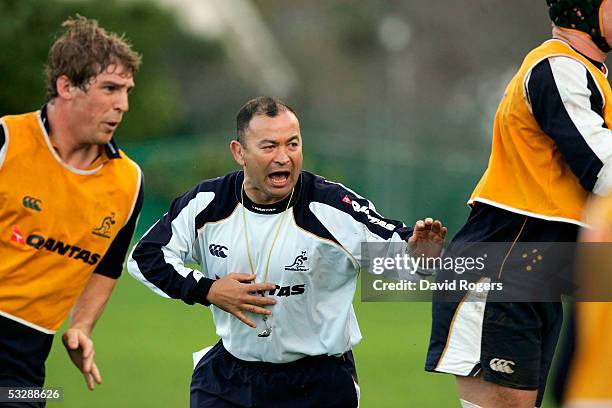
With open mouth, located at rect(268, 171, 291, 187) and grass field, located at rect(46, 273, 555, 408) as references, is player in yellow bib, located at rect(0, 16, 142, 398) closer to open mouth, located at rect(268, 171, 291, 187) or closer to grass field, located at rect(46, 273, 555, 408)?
open mouth, located at rect(268, 171, 291, 187)

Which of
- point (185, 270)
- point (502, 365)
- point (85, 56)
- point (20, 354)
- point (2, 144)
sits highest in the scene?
point (85, 56)

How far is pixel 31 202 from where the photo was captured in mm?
5152

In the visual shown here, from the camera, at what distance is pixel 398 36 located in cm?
3212

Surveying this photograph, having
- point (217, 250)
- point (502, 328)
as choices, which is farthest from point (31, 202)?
point (502, 328)

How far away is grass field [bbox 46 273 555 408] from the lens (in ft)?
29.9

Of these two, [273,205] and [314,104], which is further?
[314,104]

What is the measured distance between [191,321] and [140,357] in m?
2.71

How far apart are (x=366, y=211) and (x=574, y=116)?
1196 millimetres

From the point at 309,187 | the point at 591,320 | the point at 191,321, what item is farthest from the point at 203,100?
the point at 591,320

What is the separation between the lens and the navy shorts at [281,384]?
17.9 feet

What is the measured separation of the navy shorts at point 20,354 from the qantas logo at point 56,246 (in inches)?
14.9

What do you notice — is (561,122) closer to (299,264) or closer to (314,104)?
(299,264)

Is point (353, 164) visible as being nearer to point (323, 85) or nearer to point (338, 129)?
point (338, 129)

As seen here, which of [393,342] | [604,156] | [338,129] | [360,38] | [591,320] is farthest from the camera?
[360,38]
